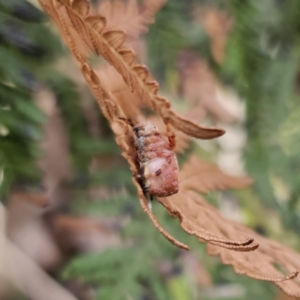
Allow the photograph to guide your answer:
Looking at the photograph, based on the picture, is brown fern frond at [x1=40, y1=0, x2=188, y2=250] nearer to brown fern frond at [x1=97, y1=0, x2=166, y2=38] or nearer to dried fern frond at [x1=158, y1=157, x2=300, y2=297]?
dried fern frond at [x1=158, y1=157, x2=300, y2=297]

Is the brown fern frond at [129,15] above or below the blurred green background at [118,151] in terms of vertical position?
above

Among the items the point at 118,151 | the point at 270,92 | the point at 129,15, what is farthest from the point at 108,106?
the point at 270,92

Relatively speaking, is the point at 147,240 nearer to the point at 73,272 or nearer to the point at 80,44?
the point at 73,272

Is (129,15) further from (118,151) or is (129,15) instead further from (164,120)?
(118,151)

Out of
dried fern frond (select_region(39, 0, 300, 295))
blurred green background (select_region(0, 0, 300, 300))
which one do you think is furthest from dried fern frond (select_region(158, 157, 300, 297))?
blurred green background (select_region(0, 0, 300, 300))

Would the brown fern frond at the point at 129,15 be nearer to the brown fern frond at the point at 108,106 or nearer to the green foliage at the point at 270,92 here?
the brown fern frond at the point at 108,106

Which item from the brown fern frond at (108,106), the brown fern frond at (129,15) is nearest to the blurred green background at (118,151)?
the brown fern frond at (129,15)
